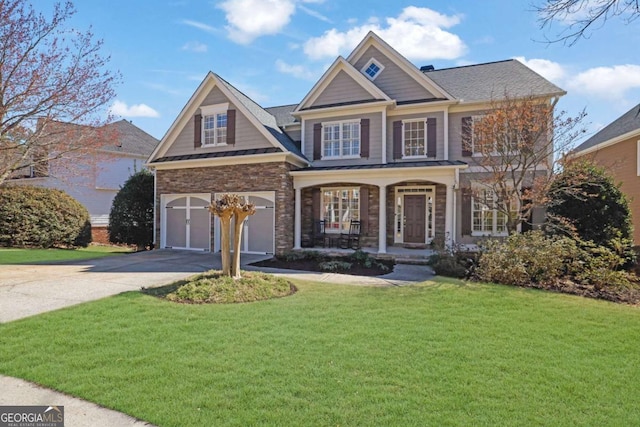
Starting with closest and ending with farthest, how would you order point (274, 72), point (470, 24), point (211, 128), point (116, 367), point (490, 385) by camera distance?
point (490, 385), point (116, 367), point (470, 24), point (274, 72), point (211, 128)

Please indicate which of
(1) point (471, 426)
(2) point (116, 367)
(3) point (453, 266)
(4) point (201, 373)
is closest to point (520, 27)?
(3) point (453, 266)

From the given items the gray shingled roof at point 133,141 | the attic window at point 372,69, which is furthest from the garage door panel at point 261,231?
the gray shingled roof at point 133,141

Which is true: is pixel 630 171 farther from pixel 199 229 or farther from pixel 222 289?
pixel 199 229

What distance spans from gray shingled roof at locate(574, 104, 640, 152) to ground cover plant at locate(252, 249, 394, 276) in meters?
10.5

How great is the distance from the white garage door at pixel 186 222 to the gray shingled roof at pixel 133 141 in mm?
10724

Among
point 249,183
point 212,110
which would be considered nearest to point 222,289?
point 249,183

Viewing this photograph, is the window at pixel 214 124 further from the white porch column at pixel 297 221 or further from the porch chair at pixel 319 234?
the porch chair at pixel 319 234

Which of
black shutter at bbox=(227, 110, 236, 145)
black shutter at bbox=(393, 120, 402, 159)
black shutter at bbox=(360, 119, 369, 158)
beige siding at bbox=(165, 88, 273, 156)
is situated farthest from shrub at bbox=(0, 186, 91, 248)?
black shutter at bbox=(393, 120, 402, 159)

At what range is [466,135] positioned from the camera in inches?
538

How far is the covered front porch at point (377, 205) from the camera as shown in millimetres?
13008

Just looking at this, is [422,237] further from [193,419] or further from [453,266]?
[193,419]

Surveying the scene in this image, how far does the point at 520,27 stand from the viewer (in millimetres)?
6633

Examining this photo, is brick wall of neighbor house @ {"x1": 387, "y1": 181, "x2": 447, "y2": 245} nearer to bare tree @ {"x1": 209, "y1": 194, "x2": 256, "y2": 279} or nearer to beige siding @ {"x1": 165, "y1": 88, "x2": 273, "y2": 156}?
beige siding @ {"x1": 165, "y1": 88, "x2": 273, "y2": 156}

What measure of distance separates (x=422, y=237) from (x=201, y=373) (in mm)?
11896
